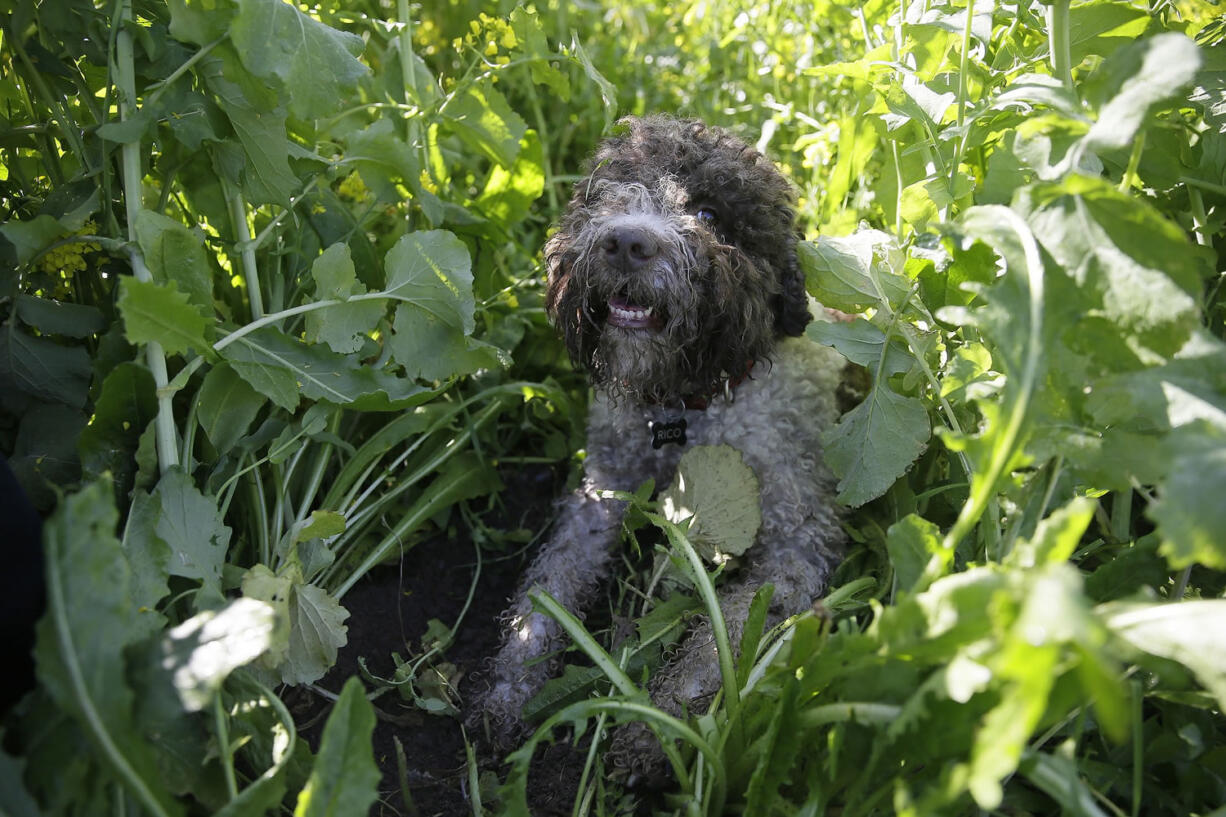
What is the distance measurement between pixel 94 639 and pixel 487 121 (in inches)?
78.5

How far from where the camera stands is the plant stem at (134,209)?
2074 mm

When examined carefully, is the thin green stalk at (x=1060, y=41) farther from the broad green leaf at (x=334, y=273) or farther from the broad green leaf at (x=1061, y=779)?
the broad green leaf at (x=334, y=273)

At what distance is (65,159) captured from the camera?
97.5 inches

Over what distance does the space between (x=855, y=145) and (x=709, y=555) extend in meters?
1.59

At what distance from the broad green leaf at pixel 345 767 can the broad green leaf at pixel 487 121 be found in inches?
75.7

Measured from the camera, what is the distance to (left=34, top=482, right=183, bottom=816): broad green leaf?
135cm

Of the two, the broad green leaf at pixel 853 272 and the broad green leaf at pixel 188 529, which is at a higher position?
the broad green leaf at pixel 853 272

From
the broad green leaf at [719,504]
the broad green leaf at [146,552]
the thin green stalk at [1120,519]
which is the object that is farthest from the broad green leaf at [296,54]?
the thin green stalk at [1120,519]

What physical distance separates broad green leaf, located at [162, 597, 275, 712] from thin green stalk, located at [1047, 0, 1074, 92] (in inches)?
78.2

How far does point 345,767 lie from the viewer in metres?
1.51

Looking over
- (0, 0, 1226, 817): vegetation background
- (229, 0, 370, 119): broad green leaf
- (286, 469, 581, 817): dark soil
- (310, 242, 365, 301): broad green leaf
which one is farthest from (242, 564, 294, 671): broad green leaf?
(229, 0, 370, 119): broad green leaf

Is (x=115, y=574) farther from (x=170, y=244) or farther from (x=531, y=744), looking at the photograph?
(x=170, y=244)

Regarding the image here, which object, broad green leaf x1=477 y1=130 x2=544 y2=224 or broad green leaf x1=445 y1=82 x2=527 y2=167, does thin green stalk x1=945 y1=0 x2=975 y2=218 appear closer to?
broad green leaf x1=445 y1=82 x2=527 y2=167

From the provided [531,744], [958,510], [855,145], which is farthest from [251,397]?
[855,145]
